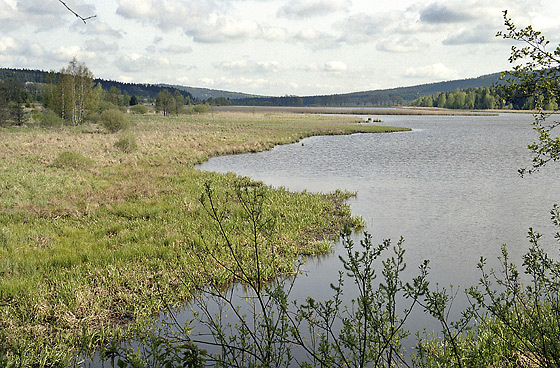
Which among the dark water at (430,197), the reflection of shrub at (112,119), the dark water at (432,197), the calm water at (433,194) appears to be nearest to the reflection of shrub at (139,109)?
the reflection of shrub at (112,119)

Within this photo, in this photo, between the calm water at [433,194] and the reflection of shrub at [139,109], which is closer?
the calm water at [433,194]

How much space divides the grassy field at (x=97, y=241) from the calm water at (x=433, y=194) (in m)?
1.88

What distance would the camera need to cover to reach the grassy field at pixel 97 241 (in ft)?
27.8

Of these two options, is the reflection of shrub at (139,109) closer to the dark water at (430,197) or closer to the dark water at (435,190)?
the dark water at (435,190)

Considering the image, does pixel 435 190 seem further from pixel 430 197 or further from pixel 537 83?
pixel 537 83

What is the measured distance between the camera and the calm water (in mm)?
13055

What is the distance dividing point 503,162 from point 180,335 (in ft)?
101

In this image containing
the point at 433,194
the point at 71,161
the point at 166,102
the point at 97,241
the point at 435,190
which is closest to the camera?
the point at 97,241

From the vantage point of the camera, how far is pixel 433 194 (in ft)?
70.7

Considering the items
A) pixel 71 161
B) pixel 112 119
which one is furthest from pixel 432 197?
pixel 112 119

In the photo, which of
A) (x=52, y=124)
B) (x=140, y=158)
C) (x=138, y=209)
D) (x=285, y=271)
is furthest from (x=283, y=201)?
(x=52, y=124)

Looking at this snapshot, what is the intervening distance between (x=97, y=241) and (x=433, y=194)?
1563 cm

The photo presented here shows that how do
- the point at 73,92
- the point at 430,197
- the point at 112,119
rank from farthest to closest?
the point at 73,92
the point at 112,119
the point at 430,197

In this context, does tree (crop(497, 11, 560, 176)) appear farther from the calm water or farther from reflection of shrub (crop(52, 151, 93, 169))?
reflection of shrub (crop(52, 151, 93, 169))
